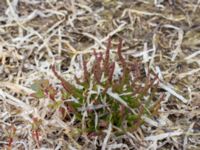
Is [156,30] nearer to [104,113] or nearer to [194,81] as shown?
[194,81]

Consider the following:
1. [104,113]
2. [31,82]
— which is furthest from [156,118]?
[31,82]

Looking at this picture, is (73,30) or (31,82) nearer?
(31,82)

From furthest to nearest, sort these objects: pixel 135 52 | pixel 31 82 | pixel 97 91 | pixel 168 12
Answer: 1. pixel 168 12
2. pixel 135 52
3. pixel 31 82
4. pixel 97 91

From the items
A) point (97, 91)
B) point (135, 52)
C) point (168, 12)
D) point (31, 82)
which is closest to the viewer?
point (97, 91)

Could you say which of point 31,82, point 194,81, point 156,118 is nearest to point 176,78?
point 194,81

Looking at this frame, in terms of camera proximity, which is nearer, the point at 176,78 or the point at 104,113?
the point at 104,113

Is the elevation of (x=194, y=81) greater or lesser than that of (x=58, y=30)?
lesser

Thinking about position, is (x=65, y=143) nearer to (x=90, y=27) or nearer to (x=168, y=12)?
(x=90, y=27)

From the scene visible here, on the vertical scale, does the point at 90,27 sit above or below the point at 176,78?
above

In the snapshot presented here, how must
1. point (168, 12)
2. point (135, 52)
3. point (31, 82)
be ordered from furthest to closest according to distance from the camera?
point (168, 12) < point (135, 52) < point (31, 82)
